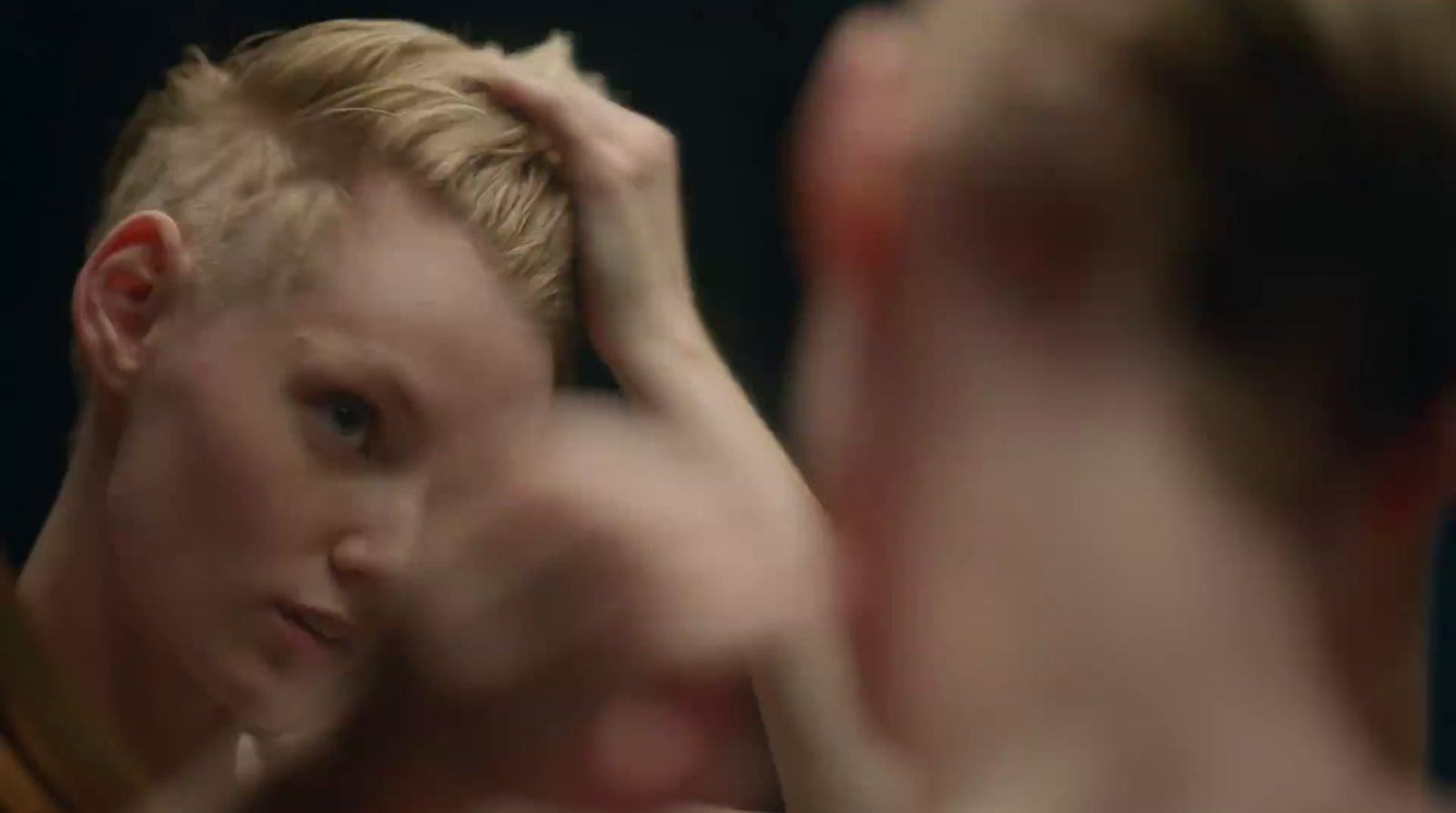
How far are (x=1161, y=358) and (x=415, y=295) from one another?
0.39 m

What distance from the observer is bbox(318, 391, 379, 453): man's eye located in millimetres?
635

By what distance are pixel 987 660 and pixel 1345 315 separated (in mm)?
95

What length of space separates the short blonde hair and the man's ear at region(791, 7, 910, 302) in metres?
0.29

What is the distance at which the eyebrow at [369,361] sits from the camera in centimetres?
63

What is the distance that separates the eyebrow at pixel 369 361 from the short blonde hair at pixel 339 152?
1.2 inches

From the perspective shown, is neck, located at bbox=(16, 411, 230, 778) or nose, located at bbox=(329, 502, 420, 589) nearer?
nose, located at bbox=(329, 502, 420, 589)

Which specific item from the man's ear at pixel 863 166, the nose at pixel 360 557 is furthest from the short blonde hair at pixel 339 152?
the man's ear at pixel 863 166

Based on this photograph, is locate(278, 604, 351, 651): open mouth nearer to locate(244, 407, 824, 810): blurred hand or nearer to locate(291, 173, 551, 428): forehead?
locate(291, 173, 551, 428): forehead

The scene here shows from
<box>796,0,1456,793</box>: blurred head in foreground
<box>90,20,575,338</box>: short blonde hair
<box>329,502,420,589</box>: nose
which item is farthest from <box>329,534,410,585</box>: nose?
<box>796,0,1456,793</box>: blurred head in foreground

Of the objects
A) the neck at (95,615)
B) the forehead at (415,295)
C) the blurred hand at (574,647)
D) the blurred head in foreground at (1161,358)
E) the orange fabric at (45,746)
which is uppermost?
the blurred head in foreground at (1161,358)

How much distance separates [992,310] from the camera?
1.08ft

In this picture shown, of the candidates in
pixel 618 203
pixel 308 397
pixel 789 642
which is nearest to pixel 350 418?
pixel 308 397

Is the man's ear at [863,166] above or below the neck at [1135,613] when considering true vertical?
above

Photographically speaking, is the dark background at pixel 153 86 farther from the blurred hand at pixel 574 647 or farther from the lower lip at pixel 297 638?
the blurred hand at pixel 574 647
